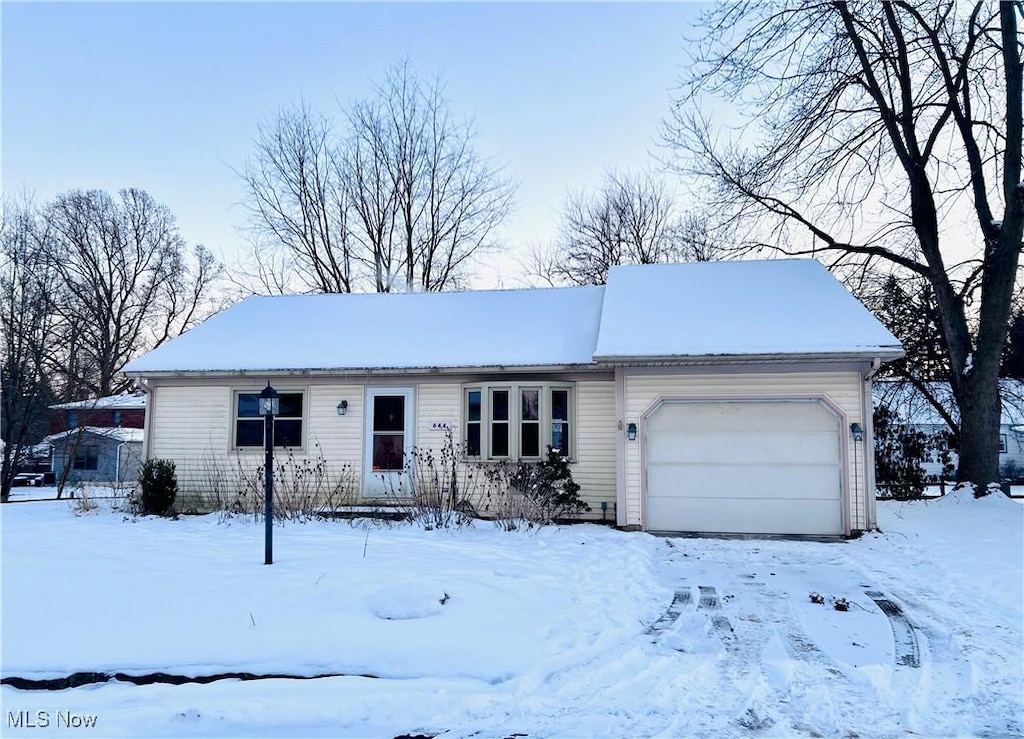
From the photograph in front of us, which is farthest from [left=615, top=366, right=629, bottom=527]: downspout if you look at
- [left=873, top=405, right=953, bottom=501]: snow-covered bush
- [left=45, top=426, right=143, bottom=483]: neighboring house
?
[left=45, top=426, right=143, bottom=483]: neighboring house

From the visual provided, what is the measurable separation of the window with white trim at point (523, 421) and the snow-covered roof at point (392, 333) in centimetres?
56

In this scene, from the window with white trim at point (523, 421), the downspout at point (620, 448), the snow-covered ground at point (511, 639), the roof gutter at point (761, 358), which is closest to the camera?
the snow-covered ground at point (511, 639)

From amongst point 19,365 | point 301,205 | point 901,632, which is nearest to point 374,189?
point 301,205

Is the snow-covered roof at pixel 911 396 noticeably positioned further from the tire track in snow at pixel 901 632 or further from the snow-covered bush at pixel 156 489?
the snow-covered bush at pixel 156 489

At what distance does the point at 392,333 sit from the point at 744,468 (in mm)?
7071

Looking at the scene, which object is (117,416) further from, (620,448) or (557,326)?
(620,448)

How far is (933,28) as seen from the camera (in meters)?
11.9

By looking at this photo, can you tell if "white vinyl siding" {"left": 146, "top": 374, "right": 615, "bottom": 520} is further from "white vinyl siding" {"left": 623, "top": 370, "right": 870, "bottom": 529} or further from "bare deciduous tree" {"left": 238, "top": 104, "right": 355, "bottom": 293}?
"bare deciduous tree" {"left": 238, "top": 104, "right": 355, "bottom": 293}

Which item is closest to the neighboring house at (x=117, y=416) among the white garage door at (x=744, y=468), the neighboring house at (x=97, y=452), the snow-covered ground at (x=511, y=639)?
the neighboring house at (x=97, y=452)

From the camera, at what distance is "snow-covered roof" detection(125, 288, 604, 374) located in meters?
11.3

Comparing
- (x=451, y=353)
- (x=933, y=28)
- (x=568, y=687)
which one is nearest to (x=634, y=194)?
(x=933, y=28)

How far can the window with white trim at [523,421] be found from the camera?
10898 mm

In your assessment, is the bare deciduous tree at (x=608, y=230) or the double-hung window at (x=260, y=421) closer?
the double-hung window at (x=260, y=421)

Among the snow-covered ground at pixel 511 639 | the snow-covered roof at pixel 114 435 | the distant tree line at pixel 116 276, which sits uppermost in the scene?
the distant tree line at pixel 116 276
